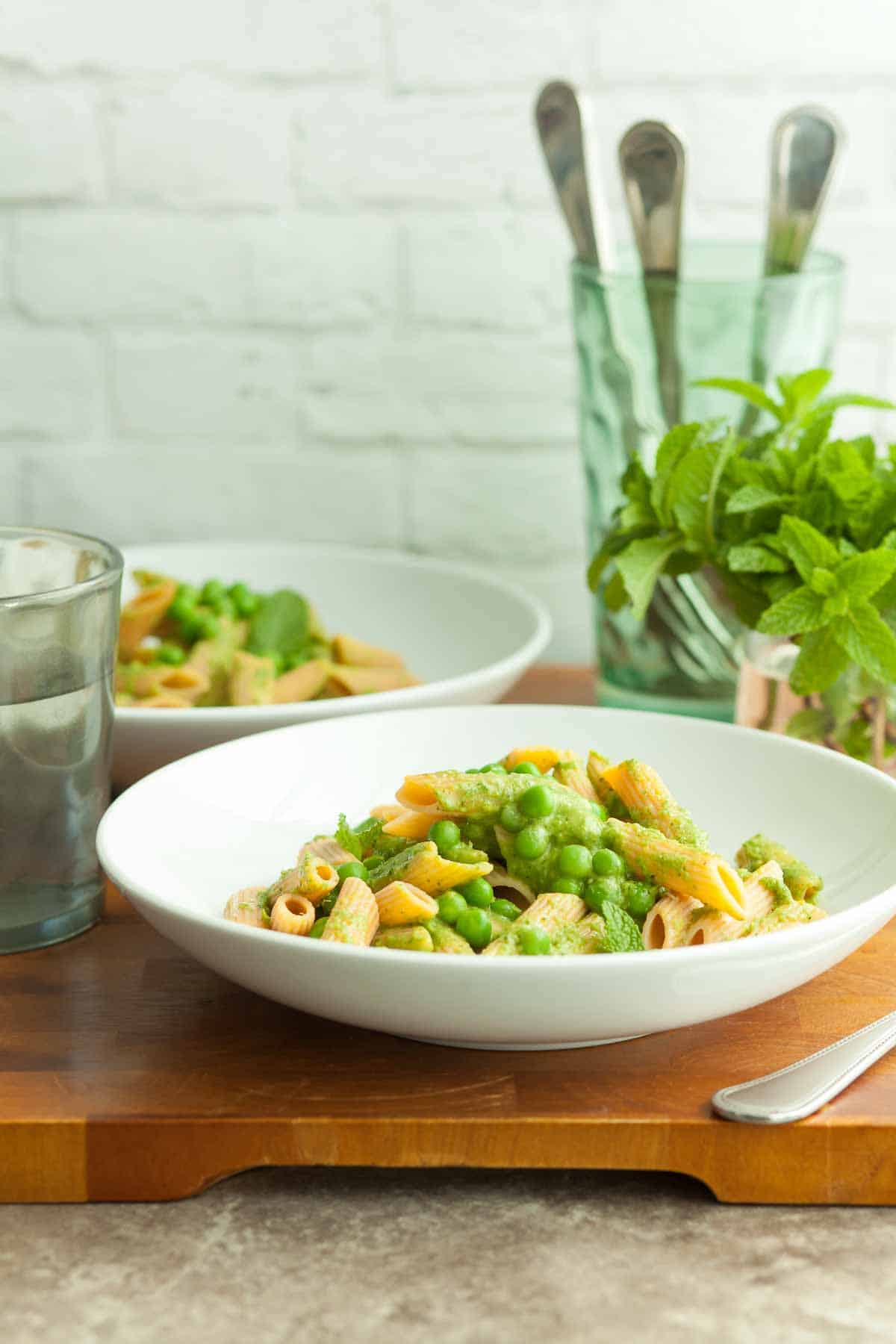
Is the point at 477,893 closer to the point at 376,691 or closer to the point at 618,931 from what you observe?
the point at 618,931

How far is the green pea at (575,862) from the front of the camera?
0.89 metres

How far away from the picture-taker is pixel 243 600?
1.45m

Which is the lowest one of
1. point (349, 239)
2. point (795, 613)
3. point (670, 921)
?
point (670, 921)

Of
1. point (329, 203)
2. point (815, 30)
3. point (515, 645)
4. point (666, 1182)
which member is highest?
point (815, 30)

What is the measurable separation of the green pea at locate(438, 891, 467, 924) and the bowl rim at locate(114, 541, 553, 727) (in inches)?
12.4

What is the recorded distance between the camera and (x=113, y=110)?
1564mm

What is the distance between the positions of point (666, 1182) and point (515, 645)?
68cm

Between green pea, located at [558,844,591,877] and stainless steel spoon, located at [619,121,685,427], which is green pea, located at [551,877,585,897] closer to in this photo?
green pea, located at [558,844,591,877]

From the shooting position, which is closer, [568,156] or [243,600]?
[568,156]

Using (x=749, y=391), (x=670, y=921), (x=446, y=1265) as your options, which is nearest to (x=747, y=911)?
(x=670, y=921)

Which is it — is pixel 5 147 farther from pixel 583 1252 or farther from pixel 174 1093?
pixel 583 1252

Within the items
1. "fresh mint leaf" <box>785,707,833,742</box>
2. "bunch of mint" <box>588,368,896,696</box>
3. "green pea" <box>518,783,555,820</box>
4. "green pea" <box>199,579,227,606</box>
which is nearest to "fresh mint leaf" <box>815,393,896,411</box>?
"bunch of mint" <box>588,368,896,696</box>

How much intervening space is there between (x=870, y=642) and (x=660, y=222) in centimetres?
43

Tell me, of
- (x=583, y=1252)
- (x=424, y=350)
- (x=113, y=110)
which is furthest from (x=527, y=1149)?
(x=113, y=110)
